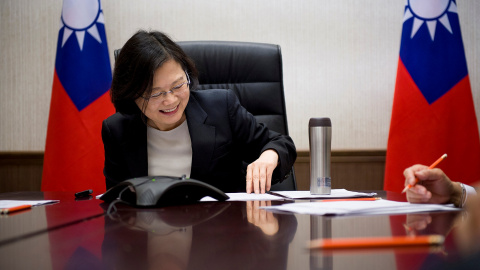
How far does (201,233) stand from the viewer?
0.61 meters

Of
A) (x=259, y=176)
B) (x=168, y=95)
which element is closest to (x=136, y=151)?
(x=168, y=95)

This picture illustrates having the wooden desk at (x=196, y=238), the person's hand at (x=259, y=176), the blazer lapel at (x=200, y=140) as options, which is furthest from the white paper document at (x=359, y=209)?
the blazer lapel at (x=200, y=140)

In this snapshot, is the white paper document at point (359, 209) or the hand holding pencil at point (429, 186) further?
the hand holding pencil at point (429, 186)

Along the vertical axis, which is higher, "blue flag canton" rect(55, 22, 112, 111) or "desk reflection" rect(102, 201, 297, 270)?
"blue flag canton" rect(55, 22, 112, 111)

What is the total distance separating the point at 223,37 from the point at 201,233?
7.20 feet

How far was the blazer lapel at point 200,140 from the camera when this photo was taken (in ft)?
5.18

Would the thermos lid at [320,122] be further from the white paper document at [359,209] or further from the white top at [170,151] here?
the white top at [170,151]

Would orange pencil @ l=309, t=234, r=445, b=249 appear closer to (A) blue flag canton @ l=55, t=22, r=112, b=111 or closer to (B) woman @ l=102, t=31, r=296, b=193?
(B) woman @ l=102, t=31, r=296, b=193

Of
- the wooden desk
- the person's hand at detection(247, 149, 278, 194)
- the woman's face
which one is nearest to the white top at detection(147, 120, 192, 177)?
the woman's face

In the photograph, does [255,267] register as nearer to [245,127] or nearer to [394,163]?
[245,127]

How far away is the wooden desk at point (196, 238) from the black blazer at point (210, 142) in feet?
2.21

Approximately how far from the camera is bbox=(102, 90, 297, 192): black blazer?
1584 mm

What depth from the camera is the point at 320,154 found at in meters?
1.16

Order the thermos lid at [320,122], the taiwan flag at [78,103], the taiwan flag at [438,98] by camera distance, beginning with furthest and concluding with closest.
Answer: the taiwan flag at [78,103], the taiwan flag at [438,98], the thermos lid at [320,122]
